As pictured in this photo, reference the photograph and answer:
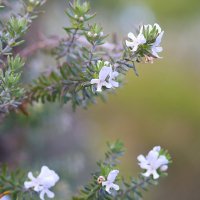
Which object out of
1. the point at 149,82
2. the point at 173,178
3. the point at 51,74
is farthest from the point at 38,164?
the point at 149,82

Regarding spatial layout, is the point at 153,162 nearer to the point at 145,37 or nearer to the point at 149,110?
the point at 145,37

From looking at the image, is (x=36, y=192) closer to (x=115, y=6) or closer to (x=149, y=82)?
(x=115, y=6)

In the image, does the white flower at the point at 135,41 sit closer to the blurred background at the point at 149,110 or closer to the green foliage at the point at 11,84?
the green foliage at the point at 11,84

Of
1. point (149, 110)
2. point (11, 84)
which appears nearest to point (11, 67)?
point (11, 84)

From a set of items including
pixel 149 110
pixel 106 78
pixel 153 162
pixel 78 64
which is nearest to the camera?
pixel 106 78

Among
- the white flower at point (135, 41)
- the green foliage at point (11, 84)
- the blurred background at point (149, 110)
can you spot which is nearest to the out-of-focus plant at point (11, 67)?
the green foliage at point (11, 84)

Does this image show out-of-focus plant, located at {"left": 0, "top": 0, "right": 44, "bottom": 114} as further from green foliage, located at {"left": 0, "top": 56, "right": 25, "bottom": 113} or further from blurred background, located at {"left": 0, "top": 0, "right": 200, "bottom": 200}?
blurred background, located at {"left": 0, "top": 0, "right": 200, "bottom": 200}

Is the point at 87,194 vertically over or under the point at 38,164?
over
